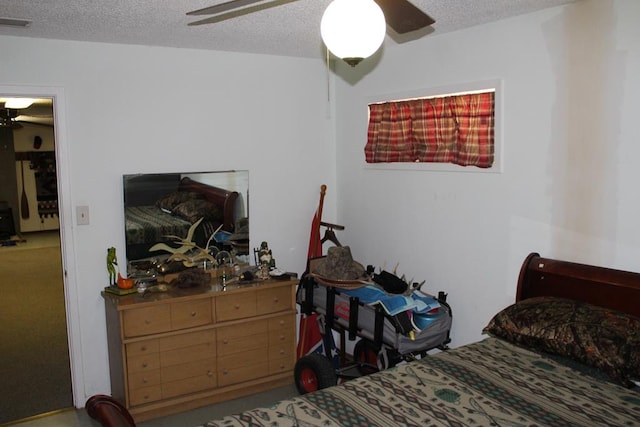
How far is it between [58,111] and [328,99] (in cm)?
206

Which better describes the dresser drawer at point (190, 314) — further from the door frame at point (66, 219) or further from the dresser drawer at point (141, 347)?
the door frame at point (66, 219)

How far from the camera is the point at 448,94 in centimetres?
353

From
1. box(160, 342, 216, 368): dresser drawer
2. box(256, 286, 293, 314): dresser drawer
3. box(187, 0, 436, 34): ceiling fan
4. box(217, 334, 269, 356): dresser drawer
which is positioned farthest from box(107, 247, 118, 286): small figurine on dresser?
box(187, 0, 436, 34): ceiling fan

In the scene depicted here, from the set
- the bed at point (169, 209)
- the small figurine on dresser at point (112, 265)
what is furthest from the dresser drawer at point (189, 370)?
the bed at point (169, 209)

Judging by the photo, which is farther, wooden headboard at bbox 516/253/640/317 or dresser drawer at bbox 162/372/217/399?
dresser drawer at bbox 162/372/217/399

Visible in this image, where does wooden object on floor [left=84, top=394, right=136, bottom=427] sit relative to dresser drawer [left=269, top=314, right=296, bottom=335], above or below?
above

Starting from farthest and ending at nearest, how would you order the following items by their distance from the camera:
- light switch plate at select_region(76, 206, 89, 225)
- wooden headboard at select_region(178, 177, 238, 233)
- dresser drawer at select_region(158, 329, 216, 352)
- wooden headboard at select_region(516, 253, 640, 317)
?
1. wooden headboard at select_region(178, 177, 238, 233)
2. light switch plate at select_region(76, 206, 89, 225)
3. dresser drawer at select_region(158, 329, 216, 352)
4. wooden headboard at select_region(516, 253, 640, 317)

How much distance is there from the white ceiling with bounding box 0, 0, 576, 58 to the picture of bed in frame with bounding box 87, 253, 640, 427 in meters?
1.45

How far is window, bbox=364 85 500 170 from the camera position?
3.29 meters

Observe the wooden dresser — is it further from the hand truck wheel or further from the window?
the window

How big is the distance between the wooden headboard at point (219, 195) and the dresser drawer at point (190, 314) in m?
0.72

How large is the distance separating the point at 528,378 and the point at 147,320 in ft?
7.48

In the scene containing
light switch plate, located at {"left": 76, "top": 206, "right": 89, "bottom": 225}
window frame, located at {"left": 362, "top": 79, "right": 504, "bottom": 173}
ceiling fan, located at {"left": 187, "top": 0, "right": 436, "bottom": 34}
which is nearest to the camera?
ceiling fan, located at {"left": 187, "top": 0, "right": 436, "bottom": 34}

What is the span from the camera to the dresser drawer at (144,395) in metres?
3.44
